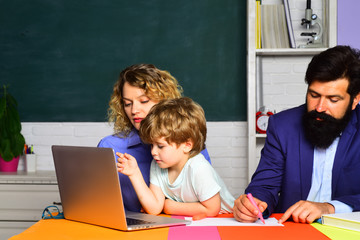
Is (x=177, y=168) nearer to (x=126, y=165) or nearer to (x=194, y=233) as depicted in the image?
(x=126, y=165)

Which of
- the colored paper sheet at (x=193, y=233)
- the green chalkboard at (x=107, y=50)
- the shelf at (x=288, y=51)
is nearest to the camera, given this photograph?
the colored paper sheet at (x=193, y=233)

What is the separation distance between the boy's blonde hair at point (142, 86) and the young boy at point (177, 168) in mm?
174

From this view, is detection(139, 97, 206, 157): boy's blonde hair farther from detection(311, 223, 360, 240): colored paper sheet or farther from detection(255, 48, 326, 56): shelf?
detection(255, 48, 326, 56): shelf

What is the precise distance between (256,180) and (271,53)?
1.58 m

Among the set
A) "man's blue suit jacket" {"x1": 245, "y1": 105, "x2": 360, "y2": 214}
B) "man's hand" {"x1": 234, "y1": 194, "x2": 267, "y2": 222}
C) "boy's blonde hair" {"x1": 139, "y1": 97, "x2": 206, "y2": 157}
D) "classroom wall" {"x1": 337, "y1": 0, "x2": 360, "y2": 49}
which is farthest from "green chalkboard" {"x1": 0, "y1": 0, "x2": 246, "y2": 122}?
"man's hand" {"x1": 234, "y1": 194, "x2": 267, "y2": 222}

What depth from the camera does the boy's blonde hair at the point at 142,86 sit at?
1.94 metres

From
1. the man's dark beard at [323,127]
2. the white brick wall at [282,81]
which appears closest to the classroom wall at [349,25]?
the white brick wall at [282,81]

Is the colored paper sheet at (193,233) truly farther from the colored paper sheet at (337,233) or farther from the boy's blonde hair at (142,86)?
the boy's blonde hair at (142,86)

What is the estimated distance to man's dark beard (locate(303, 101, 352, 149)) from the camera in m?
1.91

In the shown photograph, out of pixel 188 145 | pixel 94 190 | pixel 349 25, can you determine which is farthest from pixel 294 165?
pixel 349 25

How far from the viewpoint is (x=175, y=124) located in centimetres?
170

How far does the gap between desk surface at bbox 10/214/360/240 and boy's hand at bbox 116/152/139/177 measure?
21cm

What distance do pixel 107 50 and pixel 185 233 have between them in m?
2.48

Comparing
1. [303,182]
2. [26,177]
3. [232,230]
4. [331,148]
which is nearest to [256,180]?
[303,182]
